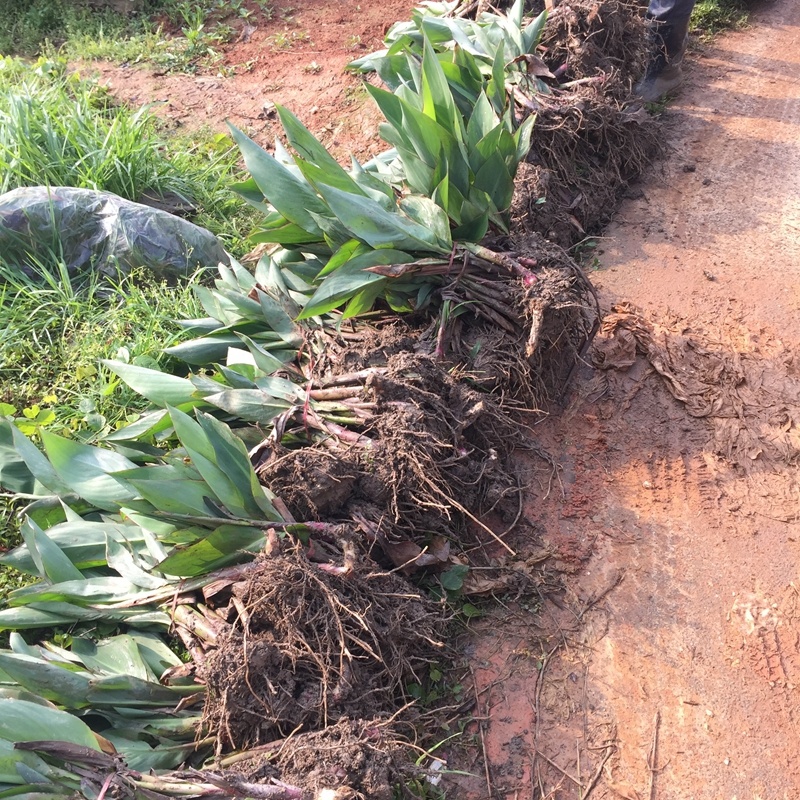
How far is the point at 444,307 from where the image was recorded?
104 inches

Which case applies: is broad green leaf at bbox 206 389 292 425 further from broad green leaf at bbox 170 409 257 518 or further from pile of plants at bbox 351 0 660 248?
pile of plants at bbox 351 0 660 248

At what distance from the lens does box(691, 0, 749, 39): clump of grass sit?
17.1 ft

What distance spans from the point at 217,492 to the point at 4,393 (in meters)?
1.49

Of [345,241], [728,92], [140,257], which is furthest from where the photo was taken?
[728,92]

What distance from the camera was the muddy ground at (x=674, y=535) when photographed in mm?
Answer: 2035

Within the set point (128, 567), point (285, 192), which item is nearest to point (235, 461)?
point (128, 567)

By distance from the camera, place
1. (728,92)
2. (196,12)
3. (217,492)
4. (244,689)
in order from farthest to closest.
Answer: (196,12), (728,92), (217,492), (244,689)

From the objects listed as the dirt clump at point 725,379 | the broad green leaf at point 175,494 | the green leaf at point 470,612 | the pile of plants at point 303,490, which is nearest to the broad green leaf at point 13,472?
the pile of plants at point 303,490

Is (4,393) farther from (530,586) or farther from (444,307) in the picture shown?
(530,586)

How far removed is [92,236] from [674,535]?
2.83 m

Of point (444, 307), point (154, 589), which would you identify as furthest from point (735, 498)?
point (154, 589)

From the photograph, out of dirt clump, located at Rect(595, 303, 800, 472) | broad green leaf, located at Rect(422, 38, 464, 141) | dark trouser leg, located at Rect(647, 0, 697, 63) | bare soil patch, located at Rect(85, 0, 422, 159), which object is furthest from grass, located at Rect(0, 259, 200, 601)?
dark trouser leg, located at Rect(647, 0, 697, 63)

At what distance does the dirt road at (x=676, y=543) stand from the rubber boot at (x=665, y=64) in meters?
1.07

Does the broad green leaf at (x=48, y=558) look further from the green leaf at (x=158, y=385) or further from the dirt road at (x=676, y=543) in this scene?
the dirt road at (x=676, y=543)
